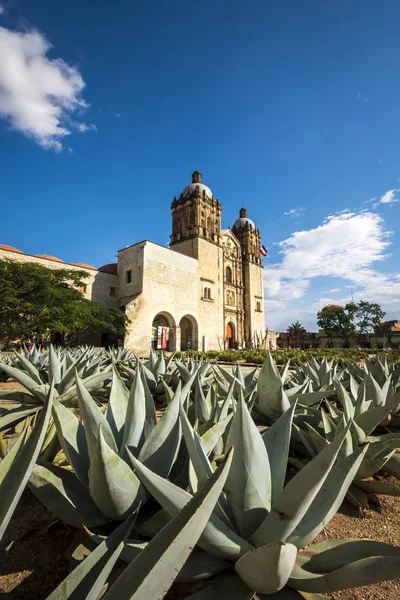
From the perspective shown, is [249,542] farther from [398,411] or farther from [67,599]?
[398,411]

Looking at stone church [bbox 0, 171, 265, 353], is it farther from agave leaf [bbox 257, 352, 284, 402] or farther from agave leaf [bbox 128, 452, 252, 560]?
agave leaf [bbox 128, 452, 252, 560]

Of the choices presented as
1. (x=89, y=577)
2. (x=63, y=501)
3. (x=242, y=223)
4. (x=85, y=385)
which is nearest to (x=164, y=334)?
(x=242, y=223)

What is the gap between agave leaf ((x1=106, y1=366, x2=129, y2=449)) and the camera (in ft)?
4.74


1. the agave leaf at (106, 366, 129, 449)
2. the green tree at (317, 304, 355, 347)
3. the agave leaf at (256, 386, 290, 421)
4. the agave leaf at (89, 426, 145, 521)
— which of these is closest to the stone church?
the green tree at (317, 304, 355, 347)

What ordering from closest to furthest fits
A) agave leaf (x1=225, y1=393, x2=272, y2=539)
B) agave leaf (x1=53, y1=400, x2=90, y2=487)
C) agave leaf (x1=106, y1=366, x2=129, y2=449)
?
1. agave leaf (x1=225, y1=393, x2=272, y2=539)
2. agave leaf (x1=53, y1=400, x2=90, y2=487)
3. agave leaf (x1=106, y1=366, x2=129, y2=449)

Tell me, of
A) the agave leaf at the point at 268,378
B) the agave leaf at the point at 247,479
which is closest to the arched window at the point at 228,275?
the agave leaf at the point at 268,378

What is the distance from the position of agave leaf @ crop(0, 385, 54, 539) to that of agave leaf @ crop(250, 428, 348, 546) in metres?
0.69

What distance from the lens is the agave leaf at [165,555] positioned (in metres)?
0.55

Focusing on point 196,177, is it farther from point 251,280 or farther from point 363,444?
point 363,444

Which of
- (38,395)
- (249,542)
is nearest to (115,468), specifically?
(249,542)

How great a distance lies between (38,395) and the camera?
8.40 feet

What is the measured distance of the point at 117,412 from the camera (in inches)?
62.3

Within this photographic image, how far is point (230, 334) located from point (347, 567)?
28.5m

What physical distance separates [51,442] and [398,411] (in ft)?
9.55
